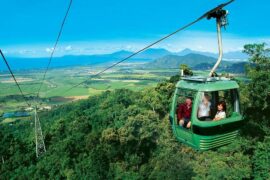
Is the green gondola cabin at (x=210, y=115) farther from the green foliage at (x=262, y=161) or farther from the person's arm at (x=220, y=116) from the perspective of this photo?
the green foliage at (x=262, y=161)

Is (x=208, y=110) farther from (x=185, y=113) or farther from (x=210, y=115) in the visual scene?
(x=185, y=113)

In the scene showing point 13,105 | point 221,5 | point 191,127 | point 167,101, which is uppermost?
point 221,5

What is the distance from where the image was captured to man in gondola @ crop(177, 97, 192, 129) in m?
10.4

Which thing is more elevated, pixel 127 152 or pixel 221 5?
pixel 221 5

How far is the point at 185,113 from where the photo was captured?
10.6 meters

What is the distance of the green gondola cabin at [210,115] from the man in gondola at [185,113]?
0.42 feet

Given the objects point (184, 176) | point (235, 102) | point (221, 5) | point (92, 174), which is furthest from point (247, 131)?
point (221, 5)

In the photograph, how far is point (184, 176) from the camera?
30812mm

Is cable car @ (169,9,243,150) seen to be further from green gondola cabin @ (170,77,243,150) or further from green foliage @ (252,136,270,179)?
green foliage @ (252,136,270,179)

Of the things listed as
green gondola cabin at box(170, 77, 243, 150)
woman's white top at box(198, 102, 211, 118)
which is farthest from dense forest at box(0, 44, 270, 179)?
woman's white top at box(198, 102, 211, 118)

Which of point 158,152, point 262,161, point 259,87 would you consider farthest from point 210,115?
point 158,152

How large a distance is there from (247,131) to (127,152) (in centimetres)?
1437

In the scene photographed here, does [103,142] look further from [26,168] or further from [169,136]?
[26,168]

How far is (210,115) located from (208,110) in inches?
10.4
